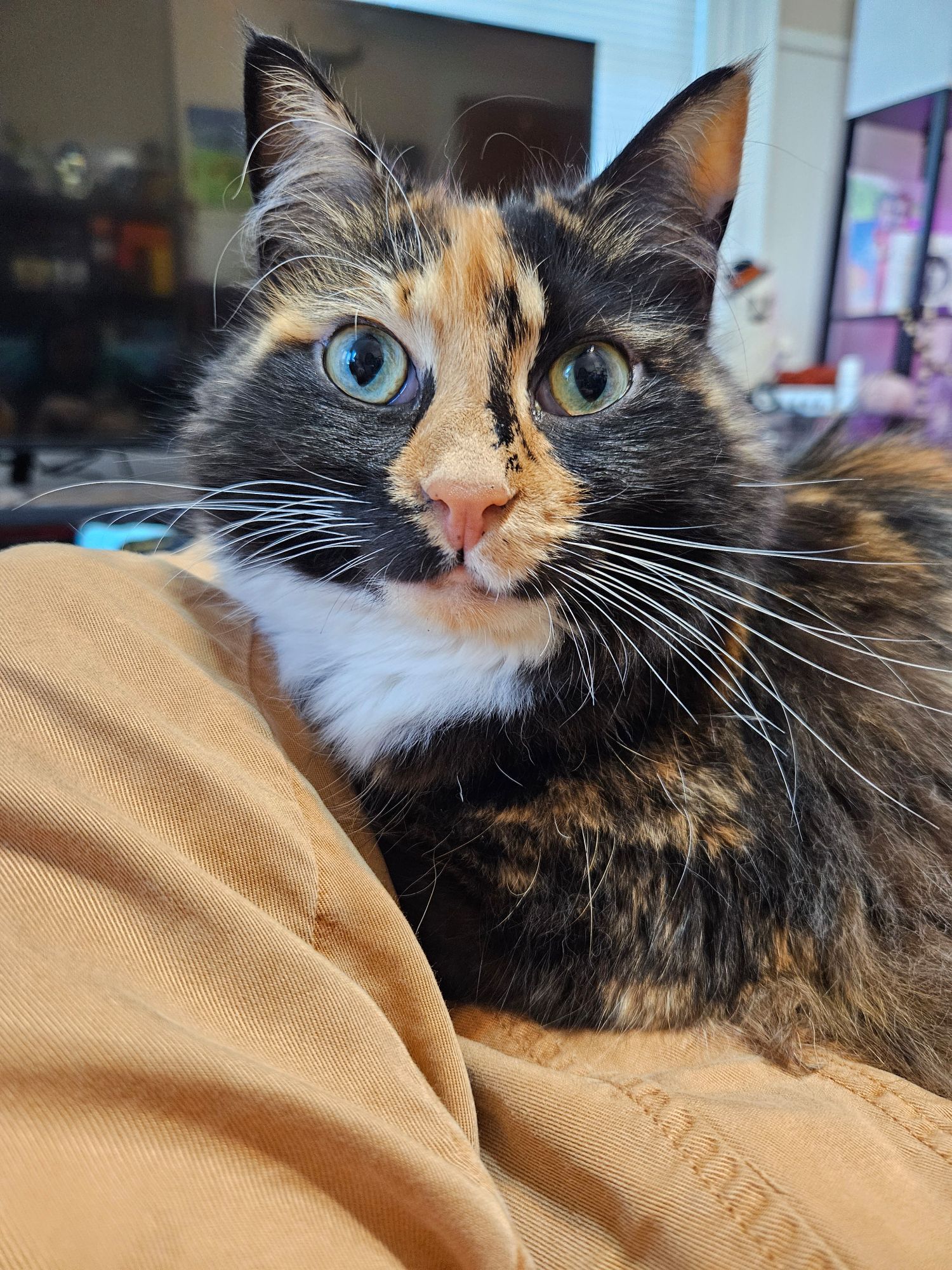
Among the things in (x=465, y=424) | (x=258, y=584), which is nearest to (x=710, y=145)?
(x=465, y=424)

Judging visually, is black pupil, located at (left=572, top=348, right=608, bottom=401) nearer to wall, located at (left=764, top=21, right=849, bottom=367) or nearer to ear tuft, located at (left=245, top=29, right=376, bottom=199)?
ear tuft, located at (left=245, top=29, right=376, bottom=199)

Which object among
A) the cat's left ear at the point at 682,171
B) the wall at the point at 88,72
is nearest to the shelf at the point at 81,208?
the wall at the point at 88,72

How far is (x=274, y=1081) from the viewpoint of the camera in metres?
0.40

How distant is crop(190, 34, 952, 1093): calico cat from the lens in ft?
2.22

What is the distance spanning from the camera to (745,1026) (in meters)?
0.69

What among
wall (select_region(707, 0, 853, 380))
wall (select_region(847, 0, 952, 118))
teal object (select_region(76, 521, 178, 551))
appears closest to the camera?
teal object (select_region(76, 521, 178, 551))

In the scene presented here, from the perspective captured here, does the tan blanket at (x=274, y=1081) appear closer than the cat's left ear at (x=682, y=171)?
Yes

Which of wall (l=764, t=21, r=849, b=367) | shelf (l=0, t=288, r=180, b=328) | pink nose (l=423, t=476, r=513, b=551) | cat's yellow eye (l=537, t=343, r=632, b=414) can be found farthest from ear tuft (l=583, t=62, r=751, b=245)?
wall (l=764, t=21, r=849, b=367)

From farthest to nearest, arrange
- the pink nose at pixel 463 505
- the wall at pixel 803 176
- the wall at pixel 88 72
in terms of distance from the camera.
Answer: the wall at pixel 803 176 → the wall at pixel 88 72 → the pink nose at pixel 463 505

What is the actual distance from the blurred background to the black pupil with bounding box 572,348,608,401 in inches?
34.5

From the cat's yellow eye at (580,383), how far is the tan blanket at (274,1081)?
1.22 ft

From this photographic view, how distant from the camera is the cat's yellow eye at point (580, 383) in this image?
72 centimetres

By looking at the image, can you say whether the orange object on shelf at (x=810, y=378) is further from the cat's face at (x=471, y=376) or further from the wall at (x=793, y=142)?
the cat's face at (x=471, y=376)

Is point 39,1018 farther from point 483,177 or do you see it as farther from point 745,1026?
point 483,177
